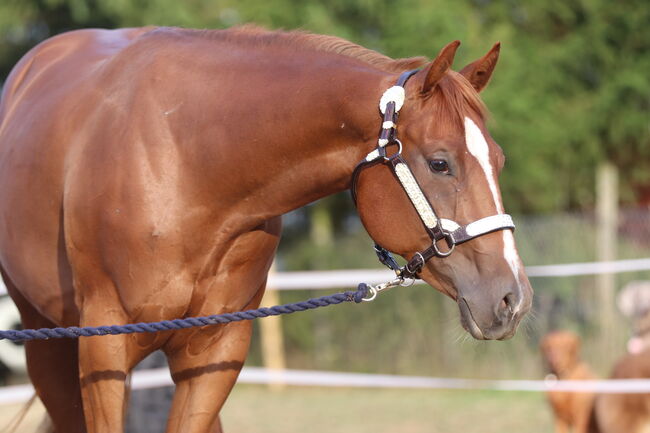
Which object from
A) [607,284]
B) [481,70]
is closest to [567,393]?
[607,284]

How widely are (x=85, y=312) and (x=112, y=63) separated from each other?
835mm

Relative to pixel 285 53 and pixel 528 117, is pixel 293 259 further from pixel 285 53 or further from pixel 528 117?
pixel 285 53

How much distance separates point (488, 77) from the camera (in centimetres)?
275

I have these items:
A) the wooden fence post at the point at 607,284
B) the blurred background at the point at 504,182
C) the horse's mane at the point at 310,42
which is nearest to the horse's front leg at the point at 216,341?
the horse's mane at the point at 310,42

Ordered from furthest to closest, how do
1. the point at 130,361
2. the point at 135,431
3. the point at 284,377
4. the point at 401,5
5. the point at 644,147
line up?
the point at 644,147 < the point at 401,5 < the point at 284,377 < the point at 135,431 < the point at 130,361

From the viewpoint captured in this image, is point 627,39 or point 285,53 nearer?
point 285,53

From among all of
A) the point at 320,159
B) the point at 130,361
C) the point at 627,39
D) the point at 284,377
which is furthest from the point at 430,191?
the point at 627,39

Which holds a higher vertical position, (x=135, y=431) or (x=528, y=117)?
(x=135, y=431)

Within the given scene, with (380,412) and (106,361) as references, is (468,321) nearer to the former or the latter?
(106,361)

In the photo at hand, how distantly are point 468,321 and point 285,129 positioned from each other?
2.55 feet

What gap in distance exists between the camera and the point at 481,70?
Result: 2.71m

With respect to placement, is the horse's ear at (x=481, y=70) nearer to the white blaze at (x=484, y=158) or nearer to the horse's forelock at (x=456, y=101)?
the horse's forelock at (x=456, y=101)

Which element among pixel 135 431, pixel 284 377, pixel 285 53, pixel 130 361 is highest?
pixel 285 53

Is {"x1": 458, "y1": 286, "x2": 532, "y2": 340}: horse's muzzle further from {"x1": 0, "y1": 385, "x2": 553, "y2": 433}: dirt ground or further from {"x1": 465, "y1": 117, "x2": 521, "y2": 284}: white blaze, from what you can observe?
{"x1": 0, "y1": 385, "x2": 553, "y2": 433}: dirt ground
